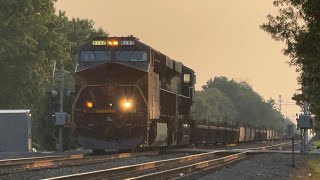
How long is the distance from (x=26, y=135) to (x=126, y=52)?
1339 cm

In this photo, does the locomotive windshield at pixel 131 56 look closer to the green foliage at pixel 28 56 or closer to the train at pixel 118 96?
the train at pixel 118 96

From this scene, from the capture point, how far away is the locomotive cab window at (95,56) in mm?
29875

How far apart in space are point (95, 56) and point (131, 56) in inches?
65.9

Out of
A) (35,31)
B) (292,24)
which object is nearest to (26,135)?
(35,31)

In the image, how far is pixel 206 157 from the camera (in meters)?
32.3

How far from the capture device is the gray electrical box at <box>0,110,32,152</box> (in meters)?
40.3

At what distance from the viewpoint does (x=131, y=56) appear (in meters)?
30.1

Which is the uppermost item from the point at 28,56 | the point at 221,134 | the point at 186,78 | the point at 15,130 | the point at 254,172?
the point at 28,56

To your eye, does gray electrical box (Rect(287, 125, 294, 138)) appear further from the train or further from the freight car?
the freight car

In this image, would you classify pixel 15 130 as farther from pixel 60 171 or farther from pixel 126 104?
pixel 60 171

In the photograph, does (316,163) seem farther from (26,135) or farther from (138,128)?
(26,135)

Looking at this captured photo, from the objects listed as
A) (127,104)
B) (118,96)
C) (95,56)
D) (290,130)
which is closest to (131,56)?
(95,56)

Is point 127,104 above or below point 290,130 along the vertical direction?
above

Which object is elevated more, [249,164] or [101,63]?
[101,63]
